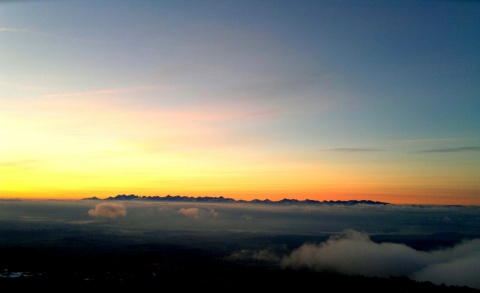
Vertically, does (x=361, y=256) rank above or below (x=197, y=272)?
below

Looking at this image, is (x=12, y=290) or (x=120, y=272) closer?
(x=12, y=290)

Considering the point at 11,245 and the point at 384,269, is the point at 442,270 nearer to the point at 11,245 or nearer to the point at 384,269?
the point at 384,269

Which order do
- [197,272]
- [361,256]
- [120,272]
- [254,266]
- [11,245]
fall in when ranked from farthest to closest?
[361,256], [11,245], [254,266], [197,272], [120,272]

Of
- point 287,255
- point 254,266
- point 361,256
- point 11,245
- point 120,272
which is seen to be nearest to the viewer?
point 120,272

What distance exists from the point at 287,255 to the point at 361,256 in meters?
53.5

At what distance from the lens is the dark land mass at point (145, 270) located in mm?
60375

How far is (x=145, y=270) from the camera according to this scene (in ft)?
267

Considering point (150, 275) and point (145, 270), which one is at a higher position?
point (150, 275)

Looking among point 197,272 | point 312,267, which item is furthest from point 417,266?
point 197,272

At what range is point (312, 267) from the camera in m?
122

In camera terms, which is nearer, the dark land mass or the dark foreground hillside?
the dark foreground hillside

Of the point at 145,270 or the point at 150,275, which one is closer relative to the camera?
the point at 150,275

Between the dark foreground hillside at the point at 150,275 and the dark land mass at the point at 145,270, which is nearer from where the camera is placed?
the dark foreground hillside at the point at 150,275

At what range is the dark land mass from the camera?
60375mm
